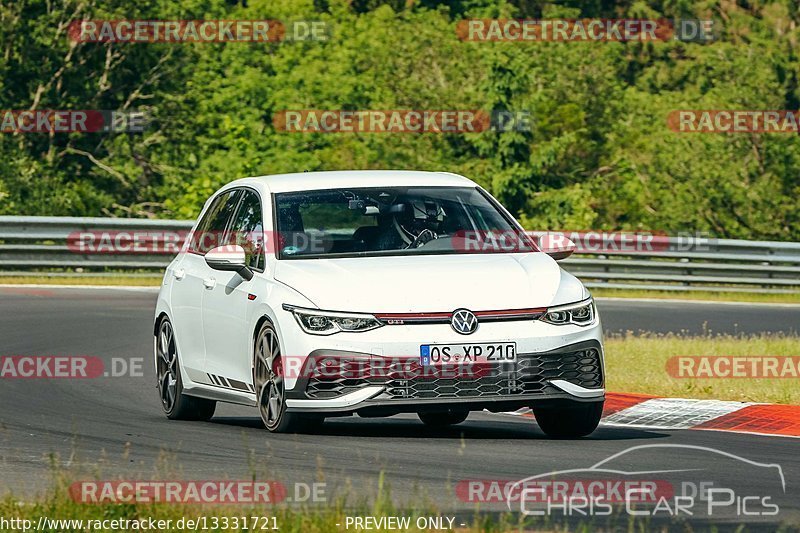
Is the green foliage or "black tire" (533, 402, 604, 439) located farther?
the green foliage

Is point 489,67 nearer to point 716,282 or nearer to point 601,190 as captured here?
point 601,190

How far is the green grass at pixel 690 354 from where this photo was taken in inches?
534

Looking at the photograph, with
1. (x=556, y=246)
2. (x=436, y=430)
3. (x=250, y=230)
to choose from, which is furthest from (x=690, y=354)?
(x=250, y=230)

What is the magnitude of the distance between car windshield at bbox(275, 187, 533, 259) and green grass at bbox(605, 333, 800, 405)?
113 inches

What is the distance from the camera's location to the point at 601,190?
4959 cm

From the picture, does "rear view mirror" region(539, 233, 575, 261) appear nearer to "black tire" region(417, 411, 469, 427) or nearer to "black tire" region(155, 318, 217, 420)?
"black tire" region(417, 411, 469, 427)

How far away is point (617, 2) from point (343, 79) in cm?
1880

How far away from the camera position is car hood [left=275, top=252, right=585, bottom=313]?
998 cm

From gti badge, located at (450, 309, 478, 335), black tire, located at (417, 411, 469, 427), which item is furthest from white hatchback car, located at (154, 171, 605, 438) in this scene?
black tire, located at (417, 411, 469, 427)

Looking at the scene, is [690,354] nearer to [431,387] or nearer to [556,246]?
[556,246]

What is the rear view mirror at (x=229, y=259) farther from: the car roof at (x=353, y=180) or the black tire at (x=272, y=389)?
the car roof at (x=353, y=180)

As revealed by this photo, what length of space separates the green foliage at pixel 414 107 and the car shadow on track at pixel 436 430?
2337 centimetres

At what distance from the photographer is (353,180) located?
37.8ft

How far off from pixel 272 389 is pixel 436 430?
1.43 meters
